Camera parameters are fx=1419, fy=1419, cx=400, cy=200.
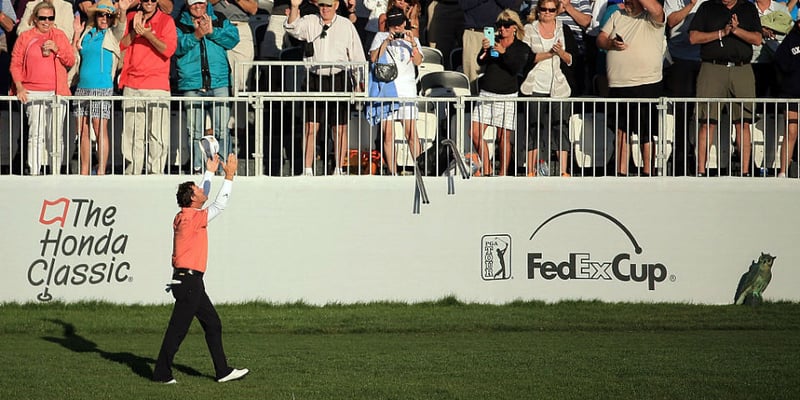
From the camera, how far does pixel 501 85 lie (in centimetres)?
1708

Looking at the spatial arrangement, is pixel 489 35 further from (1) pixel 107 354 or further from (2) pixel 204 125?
(1) pixel 107 354

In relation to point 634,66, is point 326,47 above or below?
above

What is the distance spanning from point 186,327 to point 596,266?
6666 mm

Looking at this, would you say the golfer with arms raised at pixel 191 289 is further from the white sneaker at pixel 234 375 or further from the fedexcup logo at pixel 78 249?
the fedexcup logo at pixel 78 249

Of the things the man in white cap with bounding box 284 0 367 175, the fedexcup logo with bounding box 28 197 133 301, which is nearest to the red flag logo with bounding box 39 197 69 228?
the fedexcup logo with bounding box 28 197 133 301

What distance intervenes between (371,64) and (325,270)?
8.33 ft

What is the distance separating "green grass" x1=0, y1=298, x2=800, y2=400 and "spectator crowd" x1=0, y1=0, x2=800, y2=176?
6.14 feet

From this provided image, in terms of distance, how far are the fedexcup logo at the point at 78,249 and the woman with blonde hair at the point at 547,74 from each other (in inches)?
197

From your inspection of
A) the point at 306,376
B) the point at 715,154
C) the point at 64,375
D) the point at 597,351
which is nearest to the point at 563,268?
the point at 715,154

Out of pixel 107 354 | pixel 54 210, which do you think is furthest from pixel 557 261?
pixel 54 210

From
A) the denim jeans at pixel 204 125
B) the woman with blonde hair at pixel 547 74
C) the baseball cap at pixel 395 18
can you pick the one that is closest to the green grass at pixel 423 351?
the denim jeans at pixel 204 125

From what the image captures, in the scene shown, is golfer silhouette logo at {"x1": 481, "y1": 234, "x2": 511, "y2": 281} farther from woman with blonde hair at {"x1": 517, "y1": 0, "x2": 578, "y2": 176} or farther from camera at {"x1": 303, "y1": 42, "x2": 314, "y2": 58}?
camera at {"x1": 303, "y1": 42, "x2": 314, "y2": 58}

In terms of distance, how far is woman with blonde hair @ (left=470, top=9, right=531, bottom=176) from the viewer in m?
16.8

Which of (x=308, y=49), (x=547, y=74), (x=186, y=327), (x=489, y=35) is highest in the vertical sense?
(x=489, y=35)
